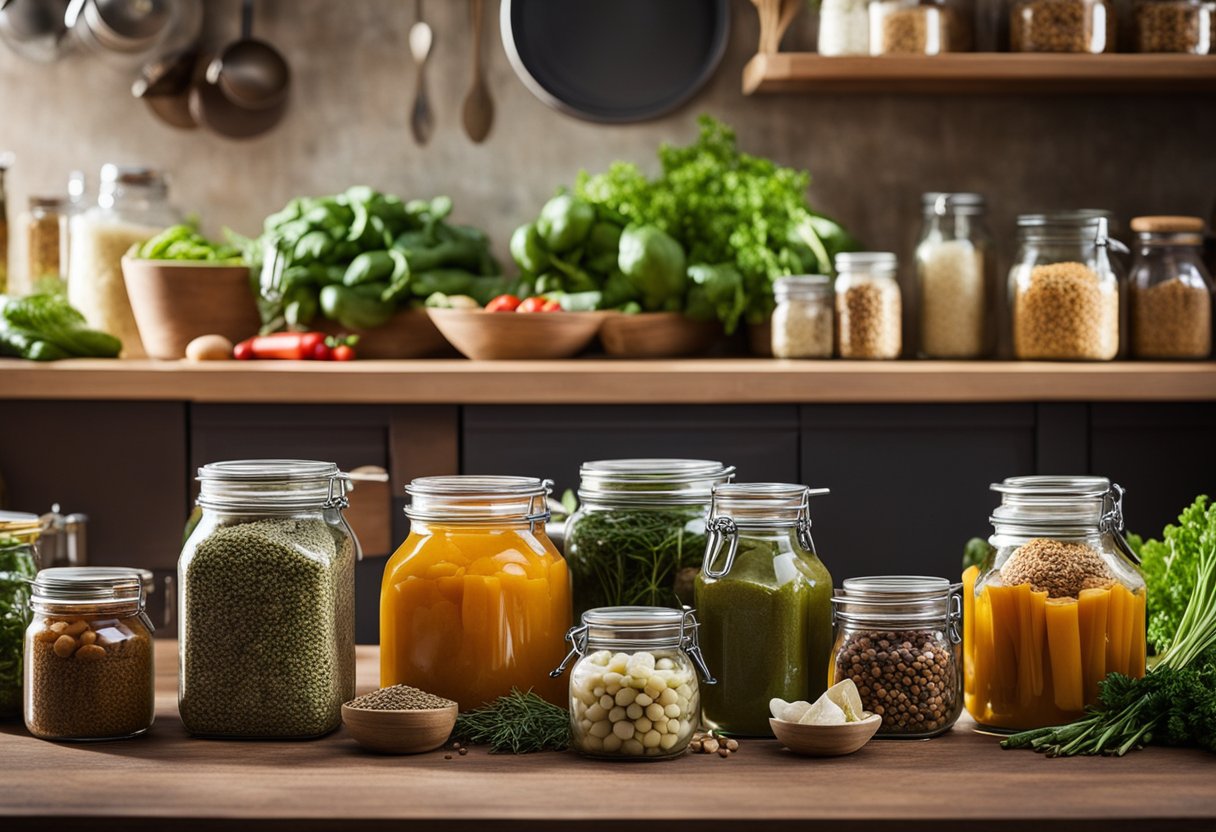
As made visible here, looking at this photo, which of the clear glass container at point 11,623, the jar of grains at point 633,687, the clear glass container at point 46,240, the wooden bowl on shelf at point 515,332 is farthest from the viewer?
the clear glass container at point 46,240

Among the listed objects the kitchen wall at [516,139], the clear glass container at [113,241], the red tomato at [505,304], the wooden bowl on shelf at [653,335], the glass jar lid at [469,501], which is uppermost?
the kitchen wall at [516,139]

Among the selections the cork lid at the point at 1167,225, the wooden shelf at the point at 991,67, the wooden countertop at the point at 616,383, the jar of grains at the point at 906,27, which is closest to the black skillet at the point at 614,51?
the wooden shelf at the point at 991,67

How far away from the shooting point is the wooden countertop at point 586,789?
0.83m

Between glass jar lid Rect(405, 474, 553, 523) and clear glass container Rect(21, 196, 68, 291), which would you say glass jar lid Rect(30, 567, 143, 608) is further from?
clear glass container Rect(21, 196, 68, 291)

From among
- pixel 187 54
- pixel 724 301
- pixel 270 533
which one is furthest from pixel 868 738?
pixel 187 54

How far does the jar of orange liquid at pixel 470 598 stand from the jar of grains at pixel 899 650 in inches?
9.0

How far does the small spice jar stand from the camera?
1.01 metres

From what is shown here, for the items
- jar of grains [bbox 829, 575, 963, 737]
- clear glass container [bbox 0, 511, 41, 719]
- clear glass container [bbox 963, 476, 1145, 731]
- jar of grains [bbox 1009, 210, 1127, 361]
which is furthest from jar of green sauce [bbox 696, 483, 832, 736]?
jar of grains [bbox 1009, 210, 1127, 361]

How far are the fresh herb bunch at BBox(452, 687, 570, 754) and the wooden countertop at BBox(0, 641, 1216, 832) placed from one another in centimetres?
2

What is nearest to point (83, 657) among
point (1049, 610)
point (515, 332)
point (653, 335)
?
point (1049, 610)

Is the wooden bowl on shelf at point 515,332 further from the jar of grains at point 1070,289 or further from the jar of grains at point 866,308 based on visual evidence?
the jar of grains at point 1070,289

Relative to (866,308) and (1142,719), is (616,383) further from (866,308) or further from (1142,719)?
(1142,719)

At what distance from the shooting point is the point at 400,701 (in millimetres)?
998

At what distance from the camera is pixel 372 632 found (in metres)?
1.63
